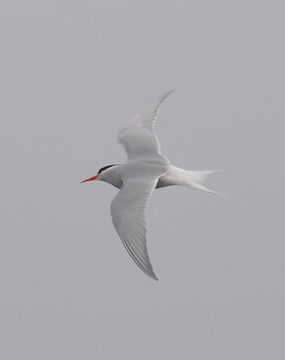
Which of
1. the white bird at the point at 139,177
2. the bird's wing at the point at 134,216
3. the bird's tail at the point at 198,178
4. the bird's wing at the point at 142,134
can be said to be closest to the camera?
the bird's wing at the point at 134,216

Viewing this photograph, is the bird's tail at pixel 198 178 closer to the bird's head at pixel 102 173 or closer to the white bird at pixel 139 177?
the white bird at pixel 139 177

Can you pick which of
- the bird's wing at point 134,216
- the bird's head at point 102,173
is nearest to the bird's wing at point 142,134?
the bird's head at point 102,173

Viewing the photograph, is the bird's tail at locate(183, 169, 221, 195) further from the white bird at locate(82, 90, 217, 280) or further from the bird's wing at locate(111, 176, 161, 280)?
the bird's wing at locate(111, 176, 161, 280)

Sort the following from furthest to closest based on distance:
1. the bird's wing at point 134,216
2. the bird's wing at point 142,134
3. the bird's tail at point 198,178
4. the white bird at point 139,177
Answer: the bird's wing at point 142,134 → the bird's tail at point 198,178 → the white bird at point 139,177 → the bird's wing at point 134,216

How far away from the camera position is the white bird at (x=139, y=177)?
19.0ft

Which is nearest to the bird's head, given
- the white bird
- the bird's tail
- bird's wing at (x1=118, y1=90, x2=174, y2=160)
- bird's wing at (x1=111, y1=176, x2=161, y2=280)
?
the white bird

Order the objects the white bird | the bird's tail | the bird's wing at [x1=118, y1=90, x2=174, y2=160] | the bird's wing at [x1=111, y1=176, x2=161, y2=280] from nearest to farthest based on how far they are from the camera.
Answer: the bird's wing at [x1=111, y1=176, x2=161, y2=280]
the white bird
the bird's tail
the bird's wing at [x1=118, y1=90, x2=174, y2=160]

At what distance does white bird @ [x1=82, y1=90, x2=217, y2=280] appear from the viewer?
19.0ft

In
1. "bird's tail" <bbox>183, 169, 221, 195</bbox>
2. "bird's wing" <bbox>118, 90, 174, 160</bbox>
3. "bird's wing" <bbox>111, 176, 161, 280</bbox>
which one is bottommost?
"bird's wing" <bbox>111, 176, 161, 280</bbox>

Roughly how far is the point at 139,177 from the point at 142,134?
1.06 m

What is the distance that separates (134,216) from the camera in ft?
19.6

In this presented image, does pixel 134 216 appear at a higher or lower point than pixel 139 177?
lower

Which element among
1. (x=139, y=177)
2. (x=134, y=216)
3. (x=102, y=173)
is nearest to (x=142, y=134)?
(x=102, y=173)

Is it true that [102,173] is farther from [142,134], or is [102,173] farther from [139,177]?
[142,134]
